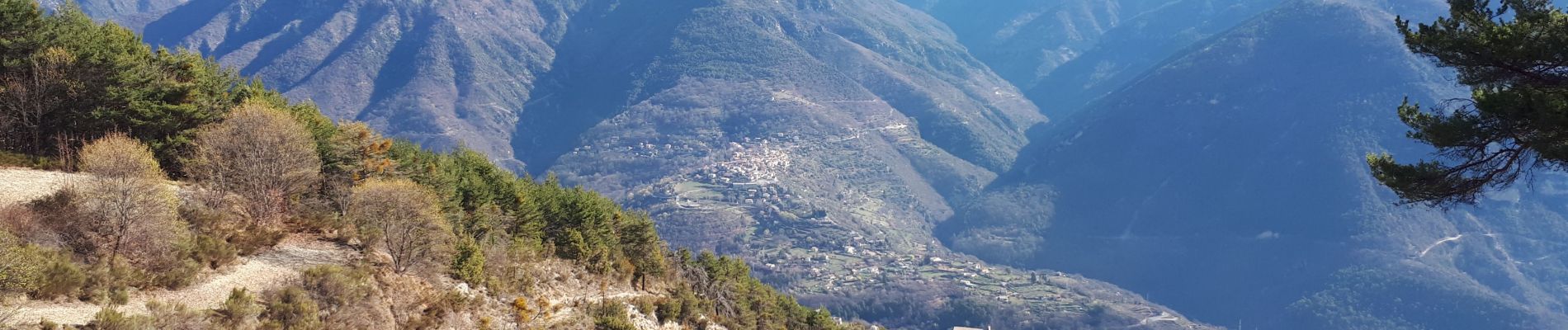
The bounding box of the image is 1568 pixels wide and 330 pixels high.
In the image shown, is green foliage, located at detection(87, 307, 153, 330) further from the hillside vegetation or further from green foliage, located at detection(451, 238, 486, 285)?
green foliage, located at detection(451, 238, 486, 285)

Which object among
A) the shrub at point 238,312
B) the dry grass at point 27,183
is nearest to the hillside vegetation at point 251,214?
the shrub at point 238,312

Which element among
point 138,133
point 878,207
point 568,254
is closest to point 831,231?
point 878,207

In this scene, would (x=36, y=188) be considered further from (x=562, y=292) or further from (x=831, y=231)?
(x=831, y=231)

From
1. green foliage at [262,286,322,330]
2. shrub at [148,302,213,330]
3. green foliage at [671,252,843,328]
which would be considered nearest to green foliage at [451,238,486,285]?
green foliage at [262,286,322,330]

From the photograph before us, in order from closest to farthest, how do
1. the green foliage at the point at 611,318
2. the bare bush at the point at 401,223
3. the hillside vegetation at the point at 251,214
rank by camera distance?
the hillside vegetation at the point at 251,214, the bare bush at the point at 401,223, the green foliage at the point at 611,318

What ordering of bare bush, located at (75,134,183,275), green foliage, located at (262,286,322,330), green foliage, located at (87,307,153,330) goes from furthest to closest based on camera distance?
bare bush, located at (75,134,183,275), green foliage, located at (262,286,322,330), green foliage, located at (87,307,153,330)

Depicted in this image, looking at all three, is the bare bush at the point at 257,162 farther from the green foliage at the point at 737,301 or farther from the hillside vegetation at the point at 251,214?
the green foliage at the point at 737,301
